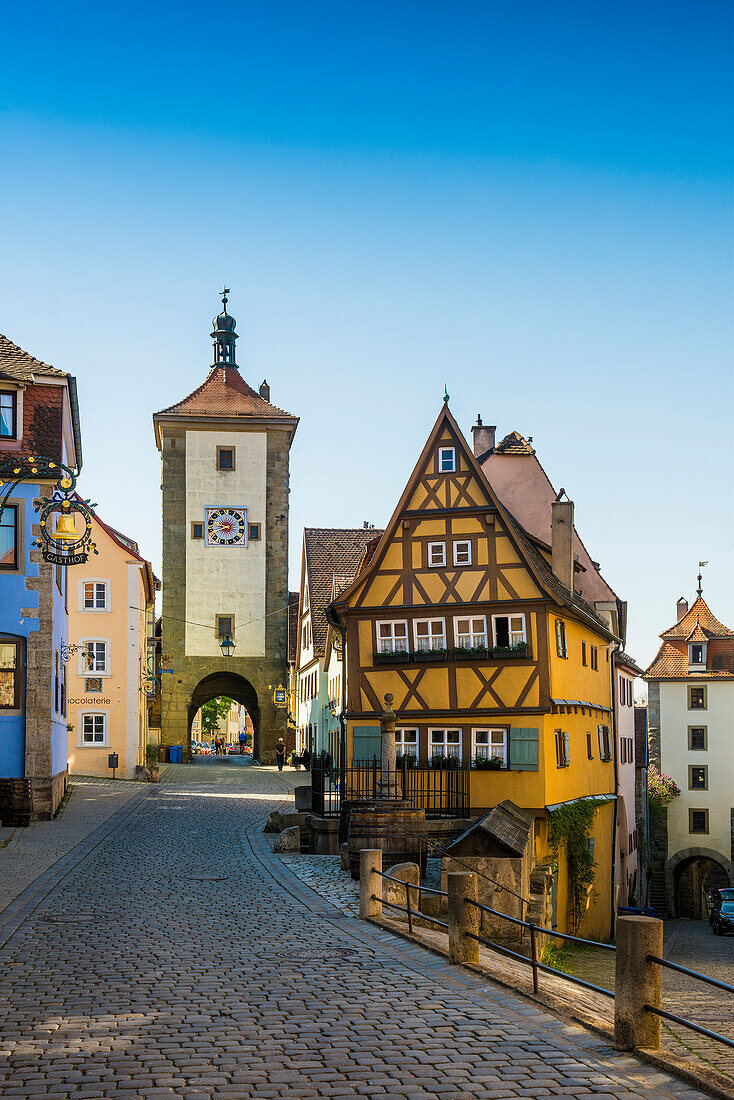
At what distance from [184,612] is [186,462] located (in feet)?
24.4

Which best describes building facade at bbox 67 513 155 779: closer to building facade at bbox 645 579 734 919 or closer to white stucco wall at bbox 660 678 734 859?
building facade at bbox 645 579 734 919

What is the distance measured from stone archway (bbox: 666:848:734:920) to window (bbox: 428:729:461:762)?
29444 millimetres

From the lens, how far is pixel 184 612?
58062 millimetres

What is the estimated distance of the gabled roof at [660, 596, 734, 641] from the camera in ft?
180

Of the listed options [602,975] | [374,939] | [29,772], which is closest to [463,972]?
[374,939]

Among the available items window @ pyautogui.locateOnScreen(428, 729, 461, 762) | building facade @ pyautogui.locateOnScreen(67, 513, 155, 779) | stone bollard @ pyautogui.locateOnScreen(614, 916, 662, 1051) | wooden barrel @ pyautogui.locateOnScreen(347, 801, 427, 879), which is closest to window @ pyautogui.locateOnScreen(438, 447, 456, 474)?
window @ pyautogui.locateOnScreen(428, 729, 461, 762)

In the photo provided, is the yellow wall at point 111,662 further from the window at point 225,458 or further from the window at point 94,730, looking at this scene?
the window at point 225,458

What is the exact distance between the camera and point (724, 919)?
38906 mm

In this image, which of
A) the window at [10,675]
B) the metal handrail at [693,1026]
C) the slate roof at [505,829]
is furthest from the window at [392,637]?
the metal handrail at [693,1026]

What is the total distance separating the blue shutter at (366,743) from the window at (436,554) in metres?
4.11

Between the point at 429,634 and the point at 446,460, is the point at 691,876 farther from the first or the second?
the point at 446,460

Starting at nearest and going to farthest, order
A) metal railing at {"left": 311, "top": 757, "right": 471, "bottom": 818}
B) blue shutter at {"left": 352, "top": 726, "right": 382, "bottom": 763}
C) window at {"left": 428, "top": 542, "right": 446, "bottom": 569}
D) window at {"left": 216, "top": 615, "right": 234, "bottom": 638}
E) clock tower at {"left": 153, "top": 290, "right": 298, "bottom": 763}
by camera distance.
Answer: metal railing at {"left": 311, "top": 757, "right": 471, "bottom": 818} → blue shutter at {"left": 352, "top": 726, "right": 382, "bottom": 763} → window at {"left": 428, "top": 542, "right": 446, "bottom": 569} → clock tower at {"left": 153, "top": 290, "right": 298, "bottom": 763} → window at {"left": 216, "top": 615, "right": 234, "bottom": 638}

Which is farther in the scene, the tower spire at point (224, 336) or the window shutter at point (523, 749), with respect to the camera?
the tower spire at point (224, 336)

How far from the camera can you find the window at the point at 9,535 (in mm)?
27453
